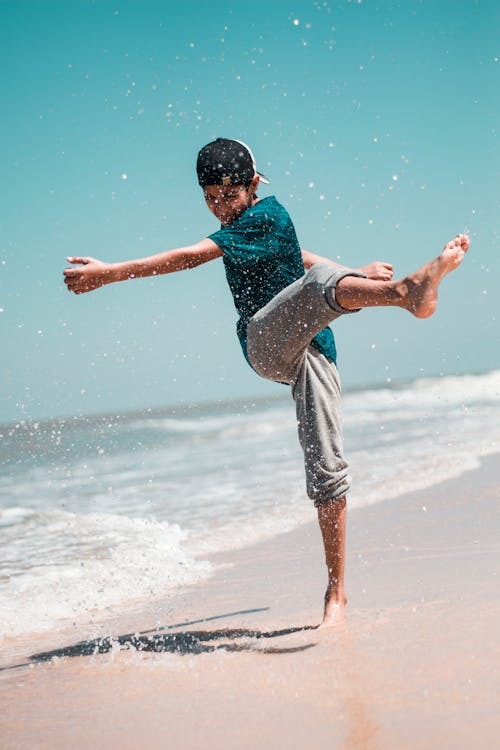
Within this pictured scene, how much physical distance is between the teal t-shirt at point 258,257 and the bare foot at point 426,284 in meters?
0.60

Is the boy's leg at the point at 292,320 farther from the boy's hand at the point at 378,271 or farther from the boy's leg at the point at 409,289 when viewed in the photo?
the boy's hand at the point at 378,271

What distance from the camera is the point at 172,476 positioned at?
31.5 feet

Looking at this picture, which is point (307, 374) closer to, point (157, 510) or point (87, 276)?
point (87, 276)

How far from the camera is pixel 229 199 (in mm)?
3252

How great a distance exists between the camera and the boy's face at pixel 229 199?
3.23 metres

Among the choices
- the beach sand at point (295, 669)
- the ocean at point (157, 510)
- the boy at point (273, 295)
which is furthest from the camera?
the ocean at point (157, 510)

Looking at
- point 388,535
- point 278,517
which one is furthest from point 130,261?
point 278,517

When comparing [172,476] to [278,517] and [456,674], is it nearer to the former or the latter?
[278,517]

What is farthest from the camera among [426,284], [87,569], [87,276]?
[87,569]

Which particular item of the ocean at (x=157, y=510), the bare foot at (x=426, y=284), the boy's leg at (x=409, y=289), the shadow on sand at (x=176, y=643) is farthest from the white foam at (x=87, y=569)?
the bare foot at (x=426, y=284)

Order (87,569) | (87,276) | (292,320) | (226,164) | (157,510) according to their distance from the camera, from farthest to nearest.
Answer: (157,510)
(87,569)
(226,164)
(87,276)
(292,320)

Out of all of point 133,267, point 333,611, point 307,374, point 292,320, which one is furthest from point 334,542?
point 133,267

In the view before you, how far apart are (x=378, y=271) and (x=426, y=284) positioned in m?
0.58

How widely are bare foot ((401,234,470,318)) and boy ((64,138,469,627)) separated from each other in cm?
34
